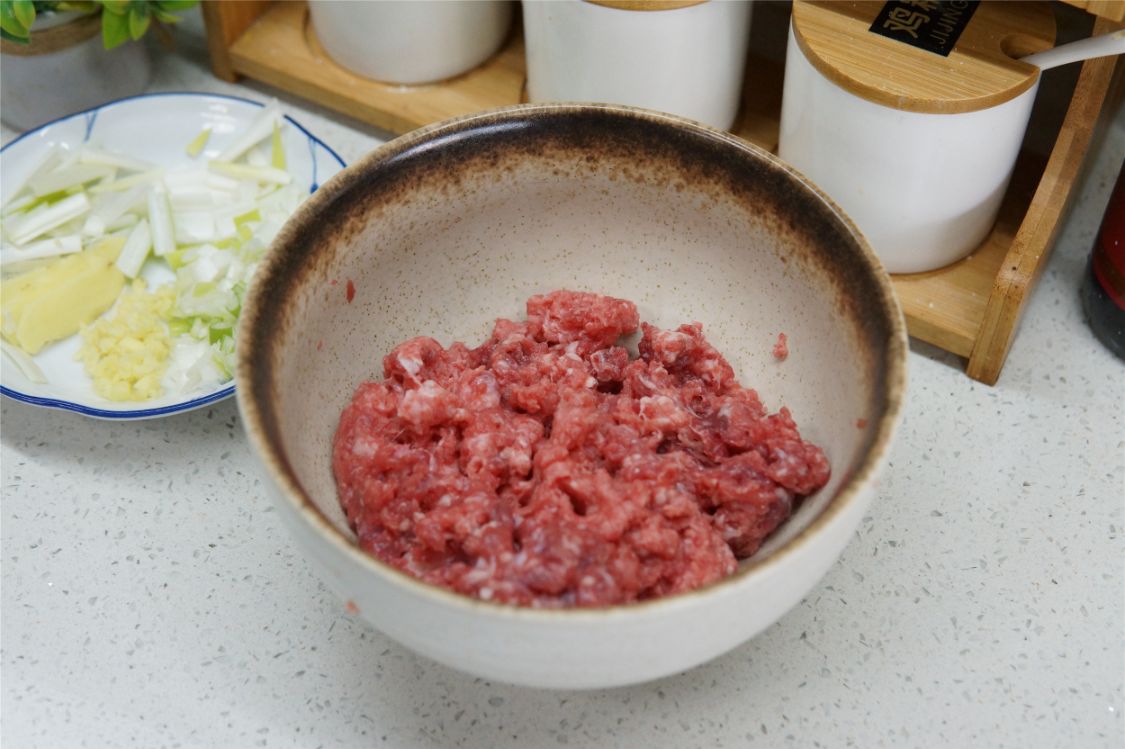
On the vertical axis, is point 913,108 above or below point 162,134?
above

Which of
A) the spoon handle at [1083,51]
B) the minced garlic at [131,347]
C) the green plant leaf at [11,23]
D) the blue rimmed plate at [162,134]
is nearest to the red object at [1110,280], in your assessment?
the spoon handle at [1083,51]

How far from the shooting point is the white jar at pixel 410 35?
1.53m

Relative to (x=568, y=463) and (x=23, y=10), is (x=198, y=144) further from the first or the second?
(x=568, y=463)

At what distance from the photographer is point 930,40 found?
1.27 meters

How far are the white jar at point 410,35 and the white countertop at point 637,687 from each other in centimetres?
55

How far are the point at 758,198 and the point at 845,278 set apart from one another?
132 millimetres

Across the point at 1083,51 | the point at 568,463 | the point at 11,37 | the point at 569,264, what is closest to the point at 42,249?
the point at 11,37

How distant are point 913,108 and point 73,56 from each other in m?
1.12

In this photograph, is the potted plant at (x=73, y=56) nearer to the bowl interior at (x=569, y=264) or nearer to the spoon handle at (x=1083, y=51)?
the bowl interior at (x=569, y=264)

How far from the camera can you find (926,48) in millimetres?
1255

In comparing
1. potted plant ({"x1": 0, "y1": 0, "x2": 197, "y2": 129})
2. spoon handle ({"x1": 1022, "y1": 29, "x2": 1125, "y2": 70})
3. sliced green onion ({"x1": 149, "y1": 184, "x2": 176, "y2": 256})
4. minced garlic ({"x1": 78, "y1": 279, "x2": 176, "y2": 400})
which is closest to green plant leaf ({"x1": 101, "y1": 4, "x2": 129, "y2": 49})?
potted plant ({"x1": 0, "y1": 0, "x2": 197, "y2": 129})

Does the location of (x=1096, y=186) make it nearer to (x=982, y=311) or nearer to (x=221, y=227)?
(x=982, y=311)

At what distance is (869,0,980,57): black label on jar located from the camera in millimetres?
1264

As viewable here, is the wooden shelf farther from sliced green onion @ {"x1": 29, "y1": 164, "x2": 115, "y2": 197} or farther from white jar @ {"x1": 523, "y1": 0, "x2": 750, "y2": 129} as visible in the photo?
sliced green onion @ {"x1": 29, "y1": 164, "x2": 115, "y2": 197}
